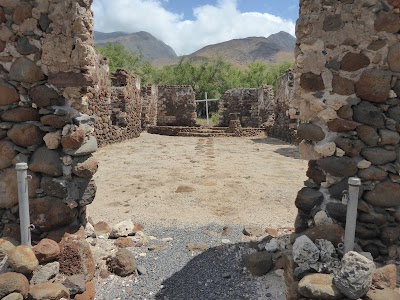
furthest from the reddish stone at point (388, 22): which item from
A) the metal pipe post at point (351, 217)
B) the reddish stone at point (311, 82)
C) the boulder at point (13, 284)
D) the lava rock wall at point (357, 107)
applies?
the boulder at point (13, 284)

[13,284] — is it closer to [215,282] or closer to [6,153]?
[6,153]

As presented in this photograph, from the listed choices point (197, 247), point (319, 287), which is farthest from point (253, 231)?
point (319, 287)

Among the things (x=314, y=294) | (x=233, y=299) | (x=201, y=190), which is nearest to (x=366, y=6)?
(x=314, y=294)

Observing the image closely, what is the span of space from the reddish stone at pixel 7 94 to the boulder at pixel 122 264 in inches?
66.9

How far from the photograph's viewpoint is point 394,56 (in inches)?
97.7

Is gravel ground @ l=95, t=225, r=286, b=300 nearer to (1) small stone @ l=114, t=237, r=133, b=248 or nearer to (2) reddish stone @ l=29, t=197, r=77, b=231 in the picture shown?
(1) small stone @ l=114, t=237, r=133, b=248

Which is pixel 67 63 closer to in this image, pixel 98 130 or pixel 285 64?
pixel 98 130

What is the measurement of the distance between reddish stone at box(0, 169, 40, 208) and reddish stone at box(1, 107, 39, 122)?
46 centimetres

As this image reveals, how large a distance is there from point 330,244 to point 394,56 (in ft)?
4.94

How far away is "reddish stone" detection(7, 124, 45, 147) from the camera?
9.37 feet

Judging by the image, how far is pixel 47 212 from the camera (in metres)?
2.90

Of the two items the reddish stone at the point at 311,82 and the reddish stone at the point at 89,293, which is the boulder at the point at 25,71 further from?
the reddish stone at the point at 311,82

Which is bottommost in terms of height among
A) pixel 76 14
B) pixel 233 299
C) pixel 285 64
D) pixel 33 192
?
pixel 233 299

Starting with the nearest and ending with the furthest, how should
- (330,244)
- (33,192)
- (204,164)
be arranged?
(330,244) → (33,192) → (204,164)
